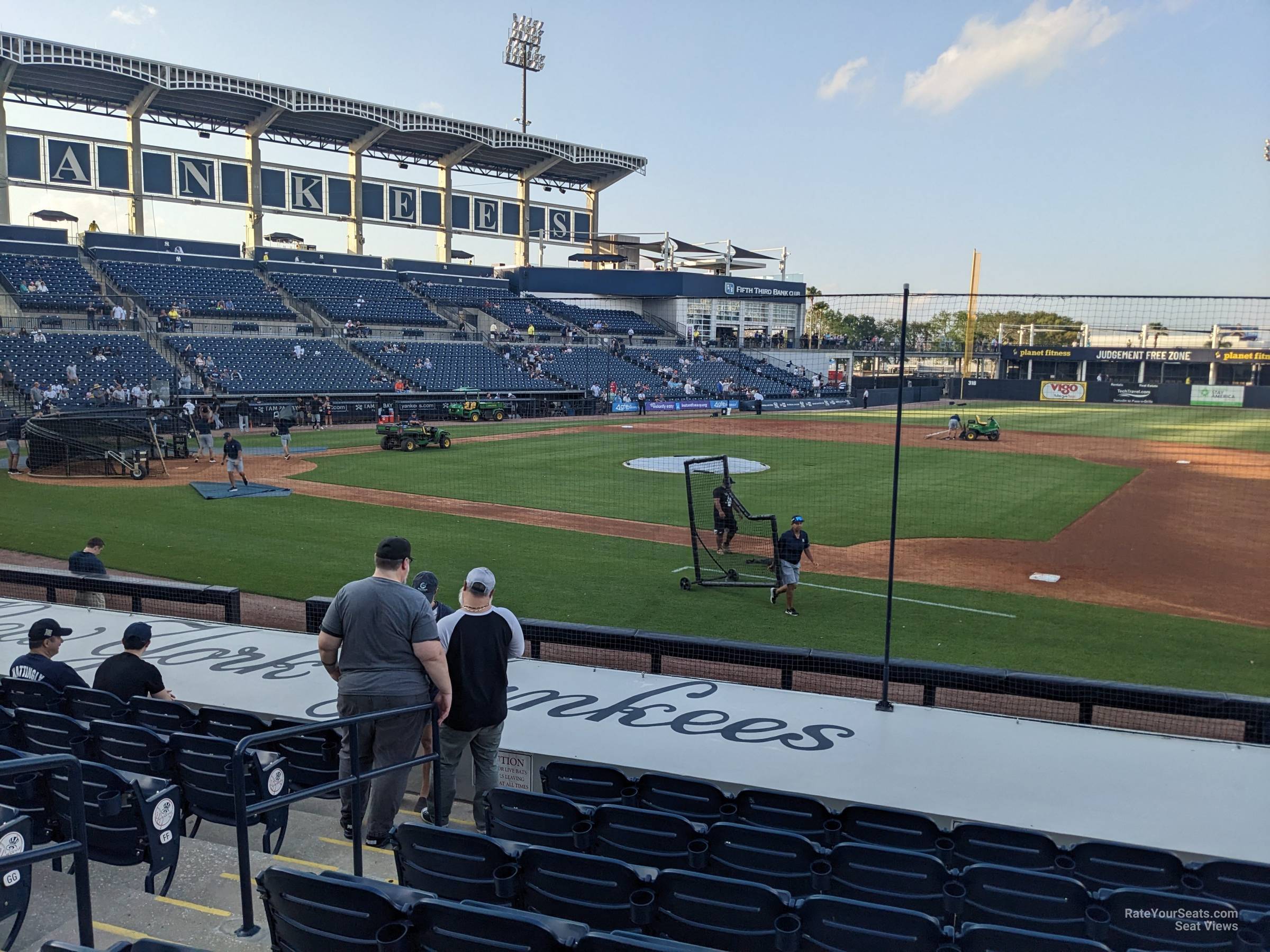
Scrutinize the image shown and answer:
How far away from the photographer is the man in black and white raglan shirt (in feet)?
19.5

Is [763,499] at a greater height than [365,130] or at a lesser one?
lesser

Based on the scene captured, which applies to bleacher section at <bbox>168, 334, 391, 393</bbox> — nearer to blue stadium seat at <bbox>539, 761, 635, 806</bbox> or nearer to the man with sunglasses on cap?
the man with sunglasses on cap

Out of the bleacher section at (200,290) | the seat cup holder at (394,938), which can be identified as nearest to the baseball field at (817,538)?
the seat cup holder at (394,938)

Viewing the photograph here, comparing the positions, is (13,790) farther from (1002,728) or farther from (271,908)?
(1002,728)

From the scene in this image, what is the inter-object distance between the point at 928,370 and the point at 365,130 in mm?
38830

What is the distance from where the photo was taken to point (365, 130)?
2329 inches

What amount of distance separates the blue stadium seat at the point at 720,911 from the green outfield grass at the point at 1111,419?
1611 inches

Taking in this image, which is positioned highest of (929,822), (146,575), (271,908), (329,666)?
(329,666)

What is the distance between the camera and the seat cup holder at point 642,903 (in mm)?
4156

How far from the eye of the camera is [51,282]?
4706cm

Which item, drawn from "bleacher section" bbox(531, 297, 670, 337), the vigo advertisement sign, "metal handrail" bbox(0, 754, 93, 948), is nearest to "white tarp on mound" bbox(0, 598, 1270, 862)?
"metal handrail" bbox(0, 754, 93, 948)

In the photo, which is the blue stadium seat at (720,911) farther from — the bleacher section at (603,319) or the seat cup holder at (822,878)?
the bleacher section at (603,319)

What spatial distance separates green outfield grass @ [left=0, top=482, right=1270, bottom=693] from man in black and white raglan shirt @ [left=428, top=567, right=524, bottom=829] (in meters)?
7.10

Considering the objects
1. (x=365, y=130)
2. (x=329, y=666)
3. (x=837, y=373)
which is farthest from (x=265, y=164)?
(x=329, y=666)
